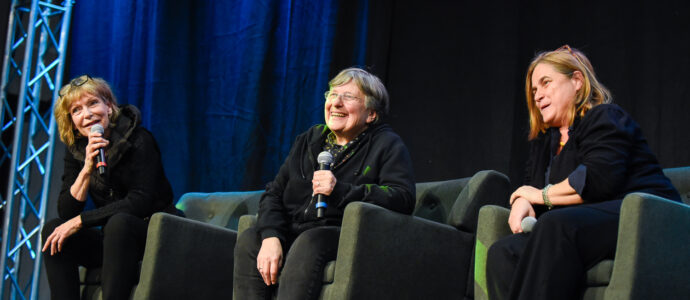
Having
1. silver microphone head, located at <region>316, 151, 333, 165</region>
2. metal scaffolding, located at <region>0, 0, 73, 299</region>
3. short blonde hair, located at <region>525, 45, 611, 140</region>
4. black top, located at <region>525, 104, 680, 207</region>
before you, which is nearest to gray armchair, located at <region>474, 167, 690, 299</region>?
black top, located at <region>525, 104, 680, 207</region>

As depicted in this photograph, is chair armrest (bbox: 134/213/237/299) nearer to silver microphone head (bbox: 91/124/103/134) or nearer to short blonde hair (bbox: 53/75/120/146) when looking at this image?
silver microphone head (bbox: 91/124/103/134)

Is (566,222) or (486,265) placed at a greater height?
(566,222)

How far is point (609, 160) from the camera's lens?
2154 millimetres

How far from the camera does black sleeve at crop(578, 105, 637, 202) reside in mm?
2158

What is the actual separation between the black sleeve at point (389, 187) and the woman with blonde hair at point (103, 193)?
A: 898mm

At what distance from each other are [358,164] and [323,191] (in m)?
0.29

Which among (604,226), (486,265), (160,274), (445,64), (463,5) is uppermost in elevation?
(463,5)

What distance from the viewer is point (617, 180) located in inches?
85.0

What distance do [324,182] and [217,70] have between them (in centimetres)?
224

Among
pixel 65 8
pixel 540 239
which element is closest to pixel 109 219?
pixel 65 8

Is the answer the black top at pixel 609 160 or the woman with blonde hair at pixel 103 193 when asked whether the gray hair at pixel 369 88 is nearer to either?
the black top at pixel 609 160

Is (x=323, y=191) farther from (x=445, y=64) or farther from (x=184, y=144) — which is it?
(x=184, y=144)

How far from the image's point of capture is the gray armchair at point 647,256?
1971mm

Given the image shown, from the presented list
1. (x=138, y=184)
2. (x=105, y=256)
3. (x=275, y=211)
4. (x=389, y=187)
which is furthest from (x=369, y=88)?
(x=105, y=256)
